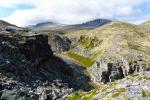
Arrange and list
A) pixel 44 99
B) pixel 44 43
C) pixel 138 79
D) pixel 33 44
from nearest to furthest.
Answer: pixel 138 79 → pixel 44 99 → pixel 33 44 → pixel 44 43

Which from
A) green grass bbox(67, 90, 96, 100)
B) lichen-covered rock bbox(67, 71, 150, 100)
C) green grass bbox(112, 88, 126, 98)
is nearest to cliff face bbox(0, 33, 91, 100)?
green grass bbox(67, 90, 96, 100)

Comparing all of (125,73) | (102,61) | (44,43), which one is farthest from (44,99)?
(102,61)

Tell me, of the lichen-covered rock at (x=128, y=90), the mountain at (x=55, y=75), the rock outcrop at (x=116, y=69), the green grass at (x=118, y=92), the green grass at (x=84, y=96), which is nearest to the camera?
the lichen-covered rock at (x=128, y=90)

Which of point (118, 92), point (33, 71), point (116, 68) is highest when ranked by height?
point (118, 92)

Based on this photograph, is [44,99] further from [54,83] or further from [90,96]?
[54,83]

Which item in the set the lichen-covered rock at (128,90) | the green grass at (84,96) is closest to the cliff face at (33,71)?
the green grass at (84,96)

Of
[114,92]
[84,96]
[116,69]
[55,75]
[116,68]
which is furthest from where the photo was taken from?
[116,68]

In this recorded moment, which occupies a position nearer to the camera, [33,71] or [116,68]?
[33,71]

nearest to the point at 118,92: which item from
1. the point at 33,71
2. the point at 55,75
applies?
the point at 33,71

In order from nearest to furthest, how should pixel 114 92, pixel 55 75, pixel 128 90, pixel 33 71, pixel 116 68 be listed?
pixel 128 90 < pixel 114 92 < pixel 33 71 < pixel 55 75 < pixel 116 68

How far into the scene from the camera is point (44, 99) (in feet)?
299

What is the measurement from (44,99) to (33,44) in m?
63.7

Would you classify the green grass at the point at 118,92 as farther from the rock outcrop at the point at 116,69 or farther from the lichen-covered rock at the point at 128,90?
the rock outcrop at the point at 116,69

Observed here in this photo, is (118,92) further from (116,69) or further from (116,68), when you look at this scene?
(116,68)
